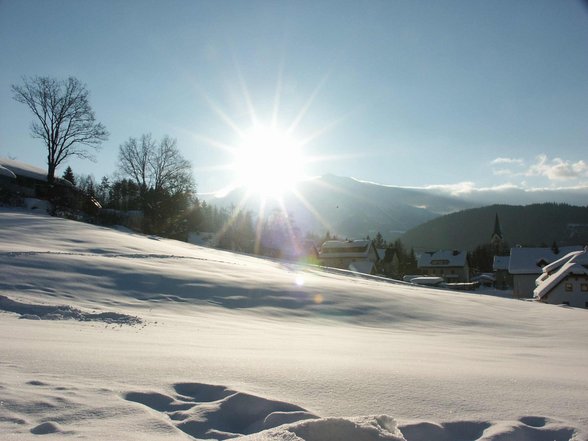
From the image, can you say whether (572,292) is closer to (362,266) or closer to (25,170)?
(362,266)

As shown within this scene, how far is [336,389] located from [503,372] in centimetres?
259

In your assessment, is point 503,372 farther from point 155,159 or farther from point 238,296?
point 155,159

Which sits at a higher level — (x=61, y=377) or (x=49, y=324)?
(x=61, y=377)

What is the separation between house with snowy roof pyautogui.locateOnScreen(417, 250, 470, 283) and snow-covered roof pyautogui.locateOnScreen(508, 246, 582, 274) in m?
25.9

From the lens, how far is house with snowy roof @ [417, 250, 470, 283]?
315 ft

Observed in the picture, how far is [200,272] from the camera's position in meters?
18.9

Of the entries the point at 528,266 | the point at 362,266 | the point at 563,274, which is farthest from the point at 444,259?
the point at 563,274

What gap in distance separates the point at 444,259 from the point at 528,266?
31.1 metres

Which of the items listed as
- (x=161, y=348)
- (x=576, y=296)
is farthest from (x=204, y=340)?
(x=576, y=296)

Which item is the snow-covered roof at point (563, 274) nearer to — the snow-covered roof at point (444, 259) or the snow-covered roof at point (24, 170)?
the snow-covered roof at point (444, 259)

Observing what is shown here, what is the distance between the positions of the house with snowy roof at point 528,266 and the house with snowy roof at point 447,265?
26976 mm

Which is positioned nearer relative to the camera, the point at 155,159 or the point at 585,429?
the point at 585,429

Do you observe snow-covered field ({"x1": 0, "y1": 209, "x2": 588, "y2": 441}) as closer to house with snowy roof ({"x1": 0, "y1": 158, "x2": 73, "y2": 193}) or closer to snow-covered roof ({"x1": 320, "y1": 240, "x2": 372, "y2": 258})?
house with snowy roof ({"x1": 0, "y1": 158, "x2": 73, "y2": 193})

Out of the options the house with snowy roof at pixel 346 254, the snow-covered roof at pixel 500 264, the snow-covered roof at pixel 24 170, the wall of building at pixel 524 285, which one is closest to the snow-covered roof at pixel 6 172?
the snow-covered roof at pixel 24 170
